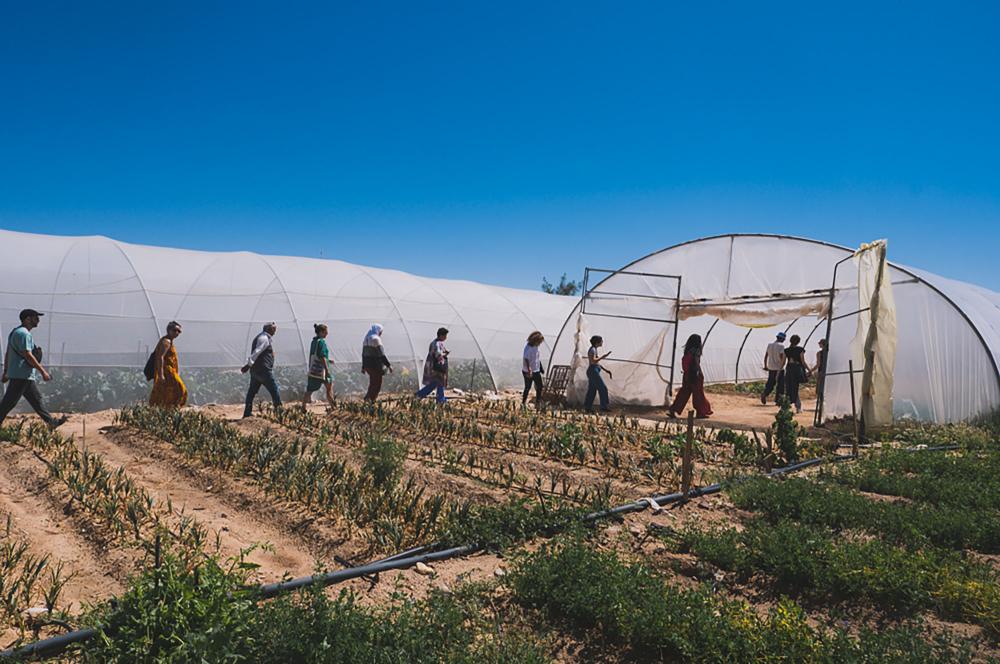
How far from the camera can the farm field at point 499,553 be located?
3.14 meters

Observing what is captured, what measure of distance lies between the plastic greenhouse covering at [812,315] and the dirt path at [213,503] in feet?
31.9

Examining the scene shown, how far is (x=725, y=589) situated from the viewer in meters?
4.32

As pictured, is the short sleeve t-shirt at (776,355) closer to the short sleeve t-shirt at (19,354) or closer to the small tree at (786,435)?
the small tree at (786,435)

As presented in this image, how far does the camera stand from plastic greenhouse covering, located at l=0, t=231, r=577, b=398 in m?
13.2

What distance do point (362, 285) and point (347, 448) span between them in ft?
32.9

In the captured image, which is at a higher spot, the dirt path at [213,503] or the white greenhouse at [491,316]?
the white greenhouse at [491,316]

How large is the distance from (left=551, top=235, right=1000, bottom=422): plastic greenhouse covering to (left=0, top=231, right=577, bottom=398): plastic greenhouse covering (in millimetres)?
3283

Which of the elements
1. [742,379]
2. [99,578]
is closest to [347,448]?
[99,578]

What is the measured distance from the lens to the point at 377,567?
14.3 feet

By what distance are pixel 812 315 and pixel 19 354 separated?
16.1 metres

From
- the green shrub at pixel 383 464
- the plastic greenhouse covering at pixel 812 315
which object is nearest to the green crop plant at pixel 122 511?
the green shrub at pixel 383 464

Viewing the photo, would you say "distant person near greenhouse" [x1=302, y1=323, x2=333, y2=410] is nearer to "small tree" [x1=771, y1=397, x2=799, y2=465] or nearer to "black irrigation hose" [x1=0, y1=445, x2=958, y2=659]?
"black irrigation hose" [x1=0, y1=445, x2=958, y2=659]

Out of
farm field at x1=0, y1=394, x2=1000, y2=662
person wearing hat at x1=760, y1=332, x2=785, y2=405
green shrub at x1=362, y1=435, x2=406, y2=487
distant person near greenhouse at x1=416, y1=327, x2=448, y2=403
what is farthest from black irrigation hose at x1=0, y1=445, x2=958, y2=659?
person wearing hat at x1=760, y1=332, x2=785, y2=405

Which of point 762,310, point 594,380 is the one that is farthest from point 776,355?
point 594,380
